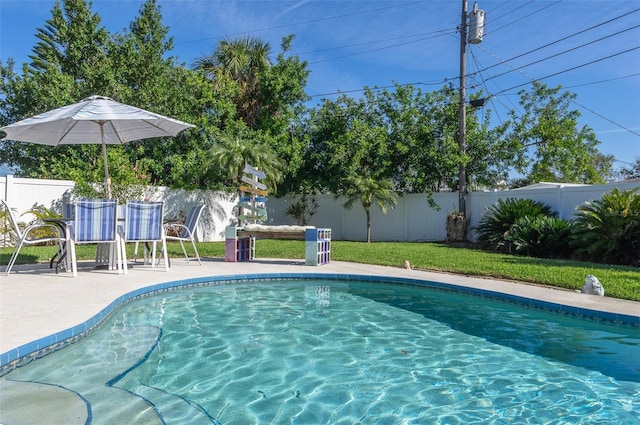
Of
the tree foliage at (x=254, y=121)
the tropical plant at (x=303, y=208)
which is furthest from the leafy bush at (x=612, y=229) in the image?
the tropical plant at (x=303, y=208)

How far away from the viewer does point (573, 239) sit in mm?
9969

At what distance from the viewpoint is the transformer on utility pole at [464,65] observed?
1497 centimetres

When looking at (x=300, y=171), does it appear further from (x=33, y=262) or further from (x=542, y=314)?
(x=542, y=314)

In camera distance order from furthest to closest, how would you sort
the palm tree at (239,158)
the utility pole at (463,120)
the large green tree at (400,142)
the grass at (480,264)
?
the large green tree at (400,142) → the utility pole at (463,120) → the palm tree at (239,158) → the grass at (480,264)

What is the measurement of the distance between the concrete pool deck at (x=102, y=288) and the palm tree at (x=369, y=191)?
6265mm

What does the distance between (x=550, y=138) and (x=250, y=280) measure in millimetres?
15215

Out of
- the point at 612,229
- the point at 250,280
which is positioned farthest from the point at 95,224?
the point at 612,229

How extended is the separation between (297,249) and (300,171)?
21.3ft

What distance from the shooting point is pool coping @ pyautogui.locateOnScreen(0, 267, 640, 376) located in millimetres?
3326

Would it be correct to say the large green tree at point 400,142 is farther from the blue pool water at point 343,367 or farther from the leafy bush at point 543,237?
the blue pool water at point 343,367

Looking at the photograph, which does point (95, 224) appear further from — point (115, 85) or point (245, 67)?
point (245, 67)

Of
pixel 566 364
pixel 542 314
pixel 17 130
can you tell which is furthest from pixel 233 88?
pixel 566 364

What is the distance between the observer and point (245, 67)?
17.6 m

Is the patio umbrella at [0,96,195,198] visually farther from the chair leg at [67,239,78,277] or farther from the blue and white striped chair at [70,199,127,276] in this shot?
the chair leg at [67,239,78,277]
